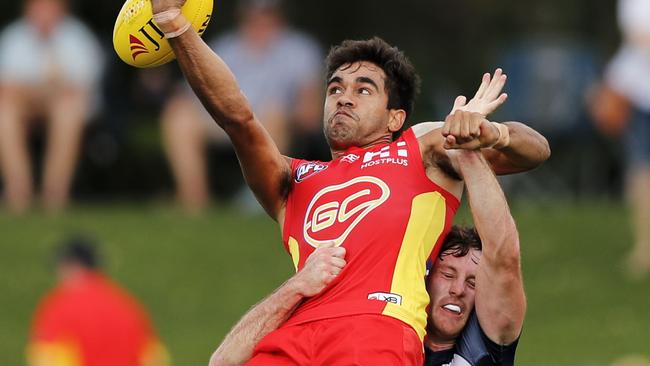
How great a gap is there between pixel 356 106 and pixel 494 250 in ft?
3.05

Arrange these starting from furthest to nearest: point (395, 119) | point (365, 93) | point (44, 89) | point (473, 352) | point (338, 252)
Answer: point (44, 89) < point (395, 119) < point (365, 93) < point (473, 352) < point (338, 252)

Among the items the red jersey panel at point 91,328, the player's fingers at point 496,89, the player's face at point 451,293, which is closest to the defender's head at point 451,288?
the player's face at point 451,293

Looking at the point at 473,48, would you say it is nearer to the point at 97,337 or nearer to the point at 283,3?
the point at 283,3

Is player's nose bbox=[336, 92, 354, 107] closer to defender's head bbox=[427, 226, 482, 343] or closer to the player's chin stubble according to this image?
the player's chin stubble

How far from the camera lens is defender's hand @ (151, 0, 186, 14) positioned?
6621 millimetres

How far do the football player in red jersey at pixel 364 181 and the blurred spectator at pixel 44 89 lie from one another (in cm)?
809

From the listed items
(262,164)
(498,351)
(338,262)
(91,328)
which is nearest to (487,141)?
(338,262)

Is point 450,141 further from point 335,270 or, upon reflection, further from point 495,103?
point 335,270

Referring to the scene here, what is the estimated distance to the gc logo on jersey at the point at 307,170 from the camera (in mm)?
7051

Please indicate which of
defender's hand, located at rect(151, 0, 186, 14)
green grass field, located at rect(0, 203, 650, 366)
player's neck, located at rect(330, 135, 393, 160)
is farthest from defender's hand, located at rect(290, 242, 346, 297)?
green grass field, located at rect(0, 203, 650, 366)

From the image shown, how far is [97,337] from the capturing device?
11.8 m

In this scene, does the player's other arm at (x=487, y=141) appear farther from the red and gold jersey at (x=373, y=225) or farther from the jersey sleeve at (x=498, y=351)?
the jersey sleeve at (x=498, y=351)

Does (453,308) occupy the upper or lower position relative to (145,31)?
lower

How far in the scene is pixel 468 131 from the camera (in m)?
6.46
